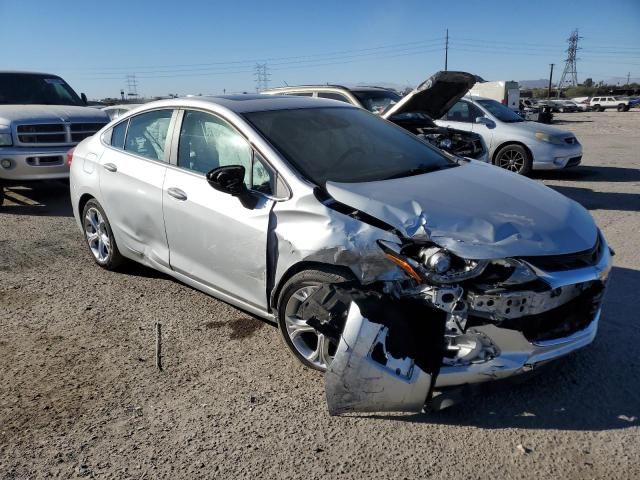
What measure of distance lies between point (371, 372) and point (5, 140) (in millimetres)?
7329

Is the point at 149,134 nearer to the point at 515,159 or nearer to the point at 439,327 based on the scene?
the point at 439,327

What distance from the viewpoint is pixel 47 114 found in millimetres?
8281

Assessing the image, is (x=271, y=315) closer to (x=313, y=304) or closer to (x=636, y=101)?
(x=313, y=304)

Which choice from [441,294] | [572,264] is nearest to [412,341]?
[441,294]

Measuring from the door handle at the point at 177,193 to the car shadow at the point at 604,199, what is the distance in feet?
20.1

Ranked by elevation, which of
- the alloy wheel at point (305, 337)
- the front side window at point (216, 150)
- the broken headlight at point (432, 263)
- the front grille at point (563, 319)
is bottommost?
the alloy wheel at point (305, 337)

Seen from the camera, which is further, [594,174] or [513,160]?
[594,174]

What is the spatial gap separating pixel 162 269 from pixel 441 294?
8.27 ft

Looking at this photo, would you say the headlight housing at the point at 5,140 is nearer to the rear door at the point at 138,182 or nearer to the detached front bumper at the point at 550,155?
the rear door at the point at 138,182

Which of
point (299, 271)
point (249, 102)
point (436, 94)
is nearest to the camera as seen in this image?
point (299, 271)

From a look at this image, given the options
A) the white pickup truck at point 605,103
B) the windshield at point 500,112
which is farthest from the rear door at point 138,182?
the white pickup truck at point 605,103

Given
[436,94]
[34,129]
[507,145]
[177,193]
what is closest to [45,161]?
[34,129]

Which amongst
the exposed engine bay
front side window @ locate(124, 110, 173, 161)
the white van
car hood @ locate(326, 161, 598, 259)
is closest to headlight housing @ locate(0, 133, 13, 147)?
front side window @ locate(124, 110, 173, 161)

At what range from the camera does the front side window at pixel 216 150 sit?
349 cm
